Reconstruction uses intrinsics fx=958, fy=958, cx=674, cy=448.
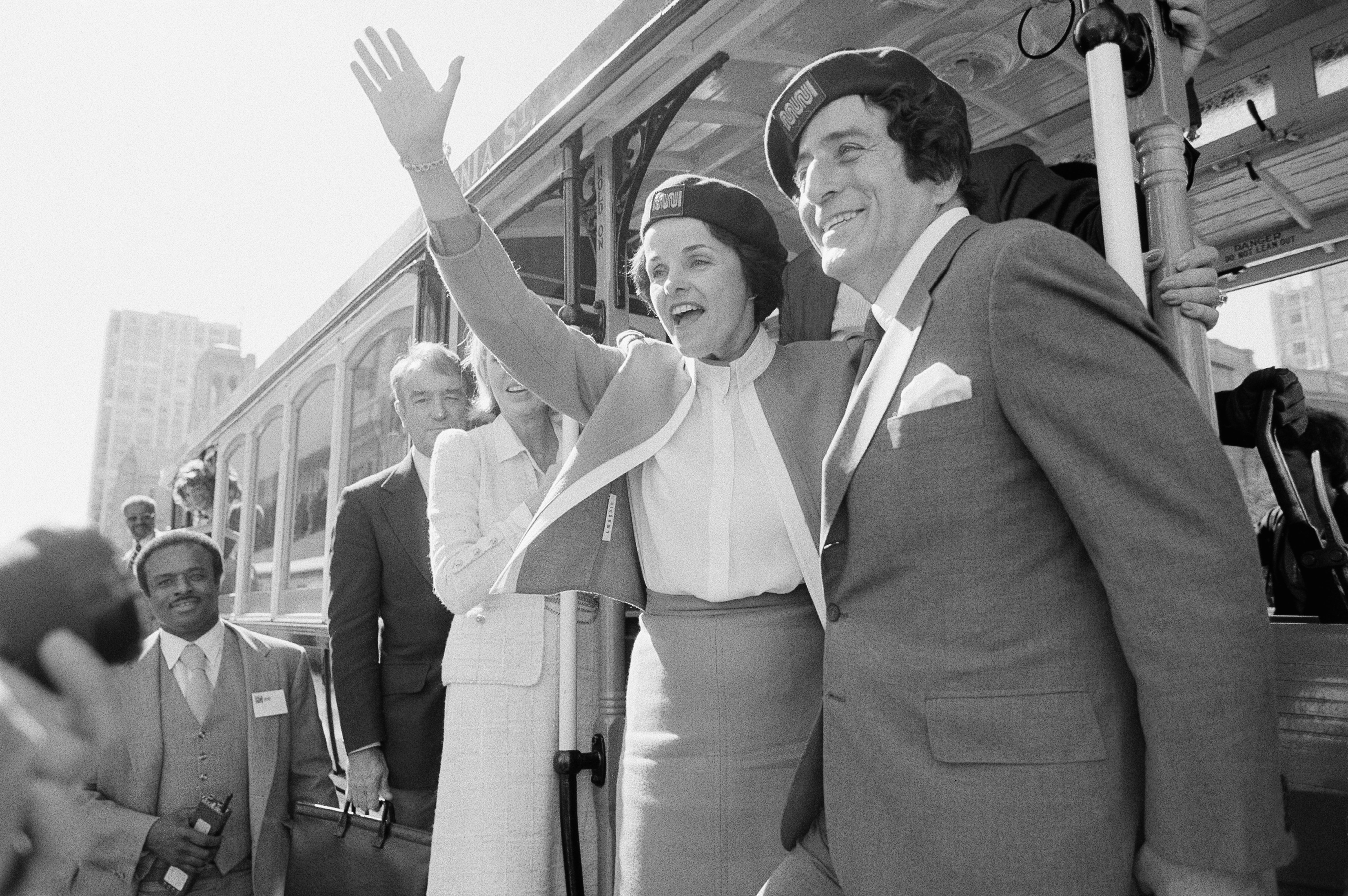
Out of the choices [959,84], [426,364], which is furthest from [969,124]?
[426,364]

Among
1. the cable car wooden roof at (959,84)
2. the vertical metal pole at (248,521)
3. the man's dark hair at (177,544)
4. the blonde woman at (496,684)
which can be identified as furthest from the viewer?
the vertical metal pole at (248,521)

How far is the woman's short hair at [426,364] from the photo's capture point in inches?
115

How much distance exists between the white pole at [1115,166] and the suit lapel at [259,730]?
8.82 feet

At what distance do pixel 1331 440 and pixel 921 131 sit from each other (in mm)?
2226

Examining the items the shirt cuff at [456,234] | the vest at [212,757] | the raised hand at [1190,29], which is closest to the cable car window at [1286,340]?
the raised hand at [1190,29]

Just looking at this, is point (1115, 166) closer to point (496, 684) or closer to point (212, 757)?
point (496, 684)

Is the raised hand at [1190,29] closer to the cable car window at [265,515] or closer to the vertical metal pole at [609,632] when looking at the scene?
the vertical metal pole at [609,632]

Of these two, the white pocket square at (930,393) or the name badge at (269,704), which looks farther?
the name badge at (269,704)

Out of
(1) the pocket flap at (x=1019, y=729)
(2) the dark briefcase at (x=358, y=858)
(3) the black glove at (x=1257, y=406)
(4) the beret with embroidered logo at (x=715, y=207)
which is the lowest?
(2) the dark briefcase at (x=358, y=858)

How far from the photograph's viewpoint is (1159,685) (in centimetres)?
90

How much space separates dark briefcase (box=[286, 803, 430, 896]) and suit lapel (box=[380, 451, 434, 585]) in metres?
0.64

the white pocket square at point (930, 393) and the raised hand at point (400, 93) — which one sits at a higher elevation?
the raised hand at point (400, 93)

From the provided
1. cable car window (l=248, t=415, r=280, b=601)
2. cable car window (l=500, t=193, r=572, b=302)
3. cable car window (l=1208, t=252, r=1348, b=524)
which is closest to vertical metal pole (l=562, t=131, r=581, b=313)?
cable car window (l=500, t=193, r=572, b=302)

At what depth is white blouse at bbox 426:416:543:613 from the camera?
212 cm
